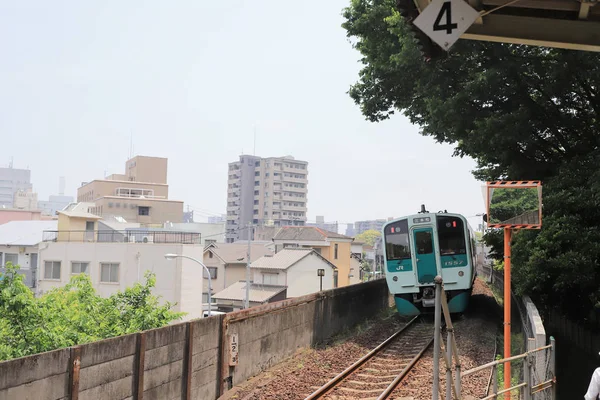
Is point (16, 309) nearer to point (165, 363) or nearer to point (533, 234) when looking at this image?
point (165, 363)

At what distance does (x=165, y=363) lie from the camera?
7.43 metres

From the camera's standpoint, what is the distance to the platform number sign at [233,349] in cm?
885

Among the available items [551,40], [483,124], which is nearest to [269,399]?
[551,40]

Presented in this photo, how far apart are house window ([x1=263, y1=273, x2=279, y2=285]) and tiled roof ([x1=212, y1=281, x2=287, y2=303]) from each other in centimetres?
38

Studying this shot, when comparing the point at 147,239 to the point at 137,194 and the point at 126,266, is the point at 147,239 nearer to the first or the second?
the point at 126,266

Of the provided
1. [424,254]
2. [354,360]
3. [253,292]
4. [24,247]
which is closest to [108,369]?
[354,360]

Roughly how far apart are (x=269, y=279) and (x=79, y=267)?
13906 mm

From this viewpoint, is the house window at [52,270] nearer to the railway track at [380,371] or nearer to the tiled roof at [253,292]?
the tiled roof at [253,292]

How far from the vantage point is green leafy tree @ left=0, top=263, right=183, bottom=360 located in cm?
A: 1166

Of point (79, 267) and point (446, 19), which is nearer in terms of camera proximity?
point (446, 19)

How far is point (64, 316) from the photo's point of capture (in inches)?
536

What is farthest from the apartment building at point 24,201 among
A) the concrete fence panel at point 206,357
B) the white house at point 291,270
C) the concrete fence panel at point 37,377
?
the concrete fence panel at point 37,377

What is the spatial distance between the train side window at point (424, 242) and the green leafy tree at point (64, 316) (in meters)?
6.29

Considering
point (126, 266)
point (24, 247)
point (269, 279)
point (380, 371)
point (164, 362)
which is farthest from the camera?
point (269, 279)
